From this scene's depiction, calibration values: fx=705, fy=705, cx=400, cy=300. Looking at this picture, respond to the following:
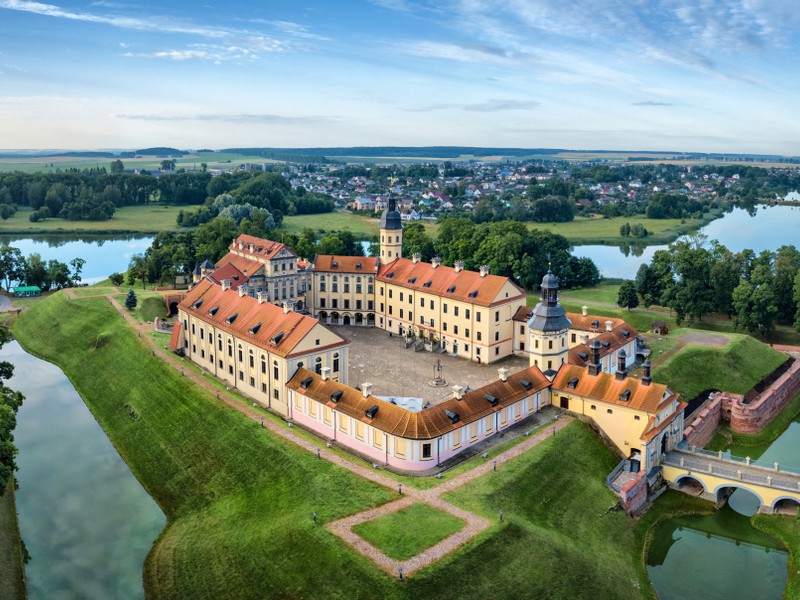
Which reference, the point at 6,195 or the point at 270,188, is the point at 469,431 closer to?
the point at 270,188

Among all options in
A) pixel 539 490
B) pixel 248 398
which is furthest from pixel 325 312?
pixel 539 490

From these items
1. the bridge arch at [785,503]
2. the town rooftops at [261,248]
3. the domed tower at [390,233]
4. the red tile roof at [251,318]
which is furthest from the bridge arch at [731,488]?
the town rooftops at [261,248]

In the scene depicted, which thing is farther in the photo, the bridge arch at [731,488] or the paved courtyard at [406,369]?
the paved courtyard at [406,369]

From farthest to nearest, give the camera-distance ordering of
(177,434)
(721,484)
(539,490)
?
(177,434)
(721,484)
(539,490)

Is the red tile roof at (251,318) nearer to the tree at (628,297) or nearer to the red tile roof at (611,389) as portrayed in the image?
the red tile roof at (611,389)

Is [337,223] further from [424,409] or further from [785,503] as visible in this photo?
[785,503]

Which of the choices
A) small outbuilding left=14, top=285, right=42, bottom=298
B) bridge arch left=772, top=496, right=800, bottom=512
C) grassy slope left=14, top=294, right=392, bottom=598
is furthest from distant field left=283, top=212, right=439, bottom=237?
bridge arch left=772, top=496, right=800, bottom=512
